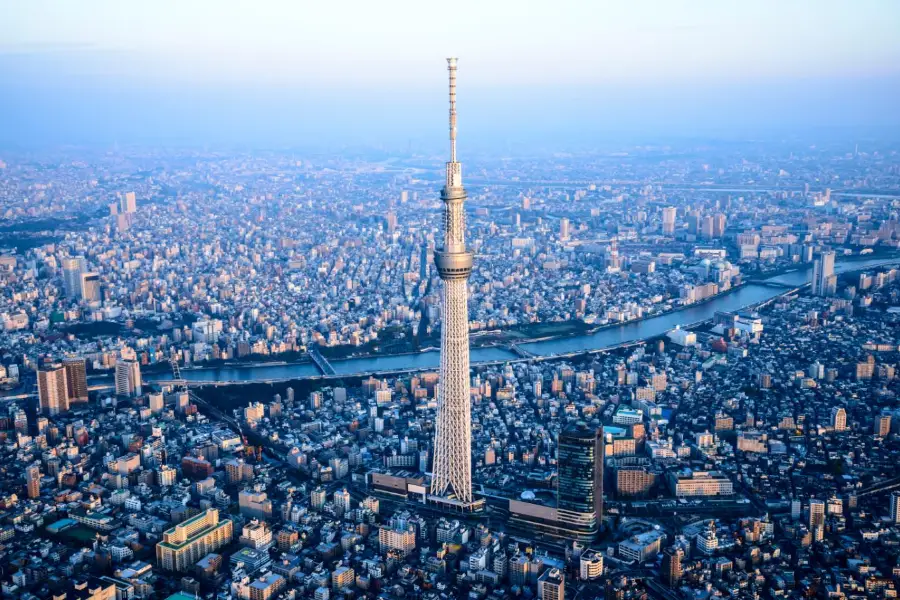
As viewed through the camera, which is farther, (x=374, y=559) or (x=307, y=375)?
(x=307, y=375)

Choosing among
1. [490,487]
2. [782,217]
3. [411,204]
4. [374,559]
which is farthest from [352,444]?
[411,204]

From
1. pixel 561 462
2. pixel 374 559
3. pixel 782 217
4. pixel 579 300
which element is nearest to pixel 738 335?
pixel 579 300

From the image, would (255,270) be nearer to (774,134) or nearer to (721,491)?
(721,491)

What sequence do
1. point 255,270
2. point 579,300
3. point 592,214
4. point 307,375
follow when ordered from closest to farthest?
point 307,375
point 579,300
point 255,270
point 592,214

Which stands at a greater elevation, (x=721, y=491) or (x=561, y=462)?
(x=561, y=462)

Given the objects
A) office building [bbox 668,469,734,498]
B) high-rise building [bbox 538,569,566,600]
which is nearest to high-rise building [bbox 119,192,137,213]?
office building [bbox 668,469,734,498]

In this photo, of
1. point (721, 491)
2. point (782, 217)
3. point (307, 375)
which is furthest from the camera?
point (782, 217)
